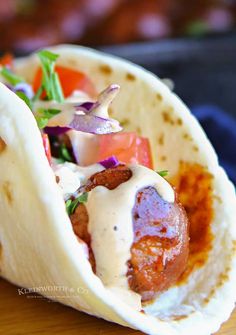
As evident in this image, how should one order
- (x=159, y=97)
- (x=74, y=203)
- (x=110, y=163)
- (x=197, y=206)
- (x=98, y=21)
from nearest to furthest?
(x=74, y=203)
(x=110, y=163)
(x=197, y=206)
(x=159, y=97)
(x=98, y=21)

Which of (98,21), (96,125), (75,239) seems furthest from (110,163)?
(98,21)

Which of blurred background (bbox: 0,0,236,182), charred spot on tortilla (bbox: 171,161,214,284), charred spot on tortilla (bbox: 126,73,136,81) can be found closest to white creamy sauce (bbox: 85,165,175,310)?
charred spot on tortilla (bbox: 171,161,214,284)

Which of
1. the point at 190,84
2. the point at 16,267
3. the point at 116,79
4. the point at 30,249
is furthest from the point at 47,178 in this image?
the point at 190,84

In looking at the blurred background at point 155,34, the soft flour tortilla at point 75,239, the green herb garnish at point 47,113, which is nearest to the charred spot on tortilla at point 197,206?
the soft flour tortilla at point 75,239

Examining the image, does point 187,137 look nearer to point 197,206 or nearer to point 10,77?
point 197,206

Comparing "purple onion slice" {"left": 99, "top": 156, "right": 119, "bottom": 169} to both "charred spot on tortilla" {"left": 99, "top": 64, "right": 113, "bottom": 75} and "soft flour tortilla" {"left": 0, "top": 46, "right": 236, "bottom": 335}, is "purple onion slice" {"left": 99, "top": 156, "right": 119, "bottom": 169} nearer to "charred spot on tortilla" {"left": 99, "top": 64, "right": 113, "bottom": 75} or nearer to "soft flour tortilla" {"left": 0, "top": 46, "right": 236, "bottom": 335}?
"soft flour tortilla" {"left": 0, "top": 46, "right": 236, "bottom": 335}

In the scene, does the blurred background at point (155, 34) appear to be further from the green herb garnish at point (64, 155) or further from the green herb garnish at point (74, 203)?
the green herb garnish at point (74, 203)

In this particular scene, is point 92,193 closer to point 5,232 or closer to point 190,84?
point 5,232
